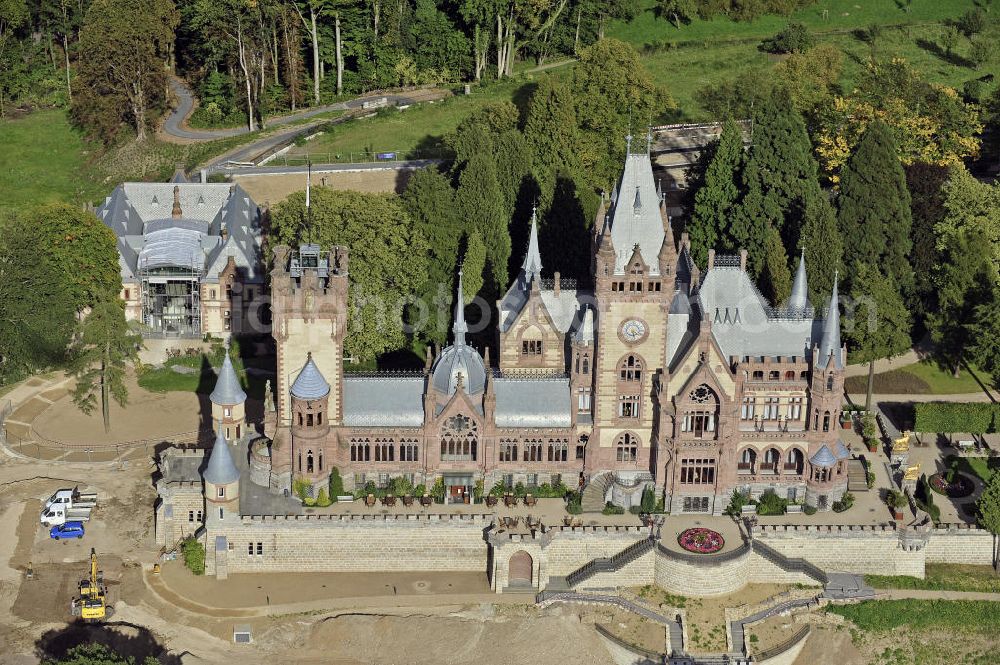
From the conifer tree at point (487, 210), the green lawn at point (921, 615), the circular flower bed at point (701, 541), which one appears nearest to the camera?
the green lawn at point (921, 615)

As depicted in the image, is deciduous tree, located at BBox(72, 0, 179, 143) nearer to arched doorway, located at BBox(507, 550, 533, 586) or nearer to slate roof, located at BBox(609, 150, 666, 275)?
slate roof, located at BBox(609, 150, 666, 275)

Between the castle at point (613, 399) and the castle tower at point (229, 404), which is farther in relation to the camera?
the castle tower at point (229, 404)

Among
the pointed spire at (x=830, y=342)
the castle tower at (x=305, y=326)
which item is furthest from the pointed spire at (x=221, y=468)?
the pointed spire at (x=830, y=342)

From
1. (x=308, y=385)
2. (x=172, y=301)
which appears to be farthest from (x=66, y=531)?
(x=172, y=301)

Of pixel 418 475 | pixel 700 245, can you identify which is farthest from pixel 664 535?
pixel 700 245

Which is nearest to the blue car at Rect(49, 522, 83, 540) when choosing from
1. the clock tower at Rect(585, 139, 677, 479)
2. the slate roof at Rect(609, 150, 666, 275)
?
the clock tower at Rect(585, 139, 677, 479)

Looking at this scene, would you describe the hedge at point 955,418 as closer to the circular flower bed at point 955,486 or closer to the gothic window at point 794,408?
the circular flower bed at point 955,486

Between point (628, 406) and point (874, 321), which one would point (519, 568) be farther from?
point (874, 321)
